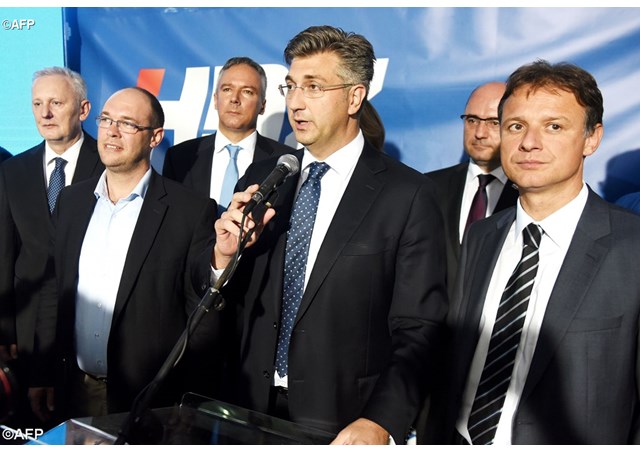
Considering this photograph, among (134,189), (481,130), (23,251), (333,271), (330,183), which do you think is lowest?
(333,271)

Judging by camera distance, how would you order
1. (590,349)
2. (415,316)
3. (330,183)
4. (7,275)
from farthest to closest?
(7,275)
(330,183)
(415,316)
(590,349)

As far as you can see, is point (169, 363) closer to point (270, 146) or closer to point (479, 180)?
point (479, 180)

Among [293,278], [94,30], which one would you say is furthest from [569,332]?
[94,30]

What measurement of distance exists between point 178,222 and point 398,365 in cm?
146

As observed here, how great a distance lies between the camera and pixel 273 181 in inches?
82.9

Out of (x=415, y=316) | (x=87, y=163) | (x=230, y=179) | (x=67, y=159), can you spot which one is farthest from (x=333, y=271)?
(x=67, y=159)

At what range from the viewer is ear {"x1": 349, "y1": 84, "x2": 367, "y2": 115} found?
2.60 meters

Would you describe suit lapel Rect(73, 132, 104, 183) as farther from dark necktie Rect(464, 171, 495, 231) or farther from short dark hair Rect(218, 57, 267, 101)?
dark necktie Rect(464, 171, 495, 231)

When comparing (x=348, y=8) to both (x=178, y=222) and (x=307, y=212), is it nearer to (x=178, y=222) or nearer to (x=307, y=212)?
(x=178, y=222)

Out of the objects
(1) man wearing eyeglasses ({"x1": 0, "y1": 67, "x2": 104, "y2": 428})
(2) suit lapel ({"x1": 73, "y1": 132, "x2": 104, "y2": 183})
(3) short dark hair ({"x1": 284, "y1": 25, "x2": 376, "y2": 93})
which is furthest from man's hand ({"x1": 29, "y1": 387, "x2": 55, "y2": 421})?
(3) short dark hair ({"x1": 284, "y1": 25, "x2": 376, "y2": 93})

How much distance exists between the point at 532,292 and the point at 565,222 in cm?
23

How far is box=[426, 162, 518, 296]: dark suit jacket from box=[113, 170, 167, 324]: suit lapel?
133 cm

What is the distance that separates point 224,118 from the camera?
169 inches

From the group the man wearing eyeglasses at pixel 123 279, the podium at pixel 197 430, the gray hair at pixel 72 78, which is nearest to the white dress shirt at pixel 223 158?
the man wearing eyeglasses at pixel 123 279
